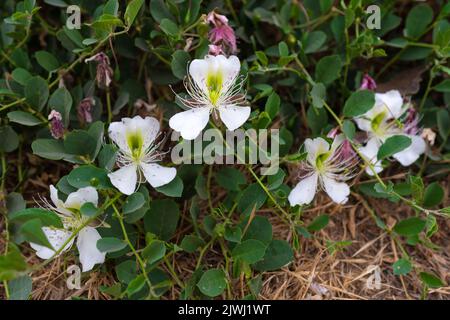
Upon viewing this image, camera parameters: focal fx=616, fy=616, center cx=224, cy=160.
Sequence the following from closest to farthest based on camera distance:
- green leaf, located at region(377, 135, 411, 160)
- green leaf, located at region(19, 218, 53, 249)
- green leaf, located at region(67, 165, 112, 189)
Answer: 1. green leaf, located at region(19, 218, 53, 249)
2. green leaf, located at region(67, 165, 112, 189)
3. green leaf, located at region(377, 135, 411, 160)

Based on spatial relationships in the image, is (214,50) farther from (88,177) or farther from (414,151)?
(414,151)

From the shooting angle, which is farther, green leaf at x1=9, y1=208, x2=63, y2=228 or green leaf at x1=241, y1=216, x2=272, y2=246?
green leaf at x1=241, y1=216, x2=272, y2=246

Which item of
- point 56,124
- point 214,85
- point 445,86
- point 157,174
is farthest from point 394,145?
point 56,124

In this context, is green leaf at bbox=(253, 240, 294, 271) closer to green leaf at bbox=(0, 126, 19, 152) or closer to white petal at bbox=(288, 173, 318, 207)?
white petal at bbox=(288, 173, 318, 207)

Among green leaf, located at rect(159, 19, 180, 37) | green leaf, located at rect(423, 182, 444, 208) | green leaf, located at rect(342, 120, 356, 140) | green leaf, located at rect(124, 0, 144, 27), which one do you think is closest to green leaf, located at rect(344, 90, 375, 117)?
green leaf, located at rect(342, 120, 356, 140)
